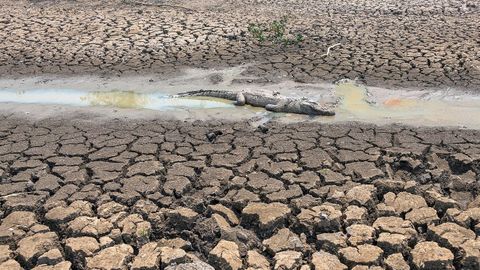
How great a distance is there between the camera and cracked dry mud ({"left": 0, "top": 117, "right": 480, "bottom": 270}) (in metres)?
4.03

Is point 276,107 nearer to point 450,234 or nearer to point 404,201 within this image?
point 404,201

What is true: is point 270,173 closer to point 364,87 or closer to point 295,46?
point 364,87

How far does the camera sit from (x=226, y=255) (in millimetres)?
3971

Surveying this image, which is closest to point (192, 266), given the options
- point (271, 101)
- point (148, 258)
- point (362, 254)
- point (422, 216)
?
point (148, 258)

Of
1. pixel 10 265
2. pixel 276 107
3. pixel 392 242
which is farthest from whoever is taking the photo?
pixel 276 107

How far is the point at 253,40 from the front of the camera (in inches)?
415

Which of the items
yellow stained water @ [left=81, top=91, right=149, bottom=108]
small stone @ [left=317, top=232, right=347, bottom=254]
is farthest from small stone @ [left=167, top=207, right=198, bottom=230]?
yellow stained water @ [left=81, top=91, right=149, bottom=108]

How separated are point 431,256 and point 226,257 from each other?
Answer: 1464mm

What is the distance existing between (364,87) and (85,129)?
4040mm

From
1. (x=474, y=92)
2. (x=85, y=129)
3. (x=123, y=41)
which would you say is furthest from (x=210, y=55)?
(x=474, y=92)

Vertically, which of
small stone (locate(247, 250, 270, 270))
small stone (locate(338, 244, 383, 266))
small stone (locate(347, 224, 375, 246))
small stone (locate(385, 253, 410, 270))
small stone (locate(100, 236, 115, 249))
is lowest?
small stone (locate(247, 250, 270, 270))

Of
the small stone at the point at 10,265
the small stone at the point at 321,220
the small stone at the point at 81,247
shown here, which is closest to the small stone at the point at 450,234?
the small stone at the point at 321,220

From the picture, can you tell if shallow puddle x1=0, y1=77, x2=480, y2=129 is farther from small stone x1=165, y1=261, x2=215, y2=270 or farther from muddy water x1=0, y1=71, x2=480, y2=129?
small stone x1=165, y1=261, x2=215, y2=270

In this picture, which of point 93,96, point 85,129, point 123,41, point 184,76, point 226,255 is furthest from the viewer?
point 123,41
